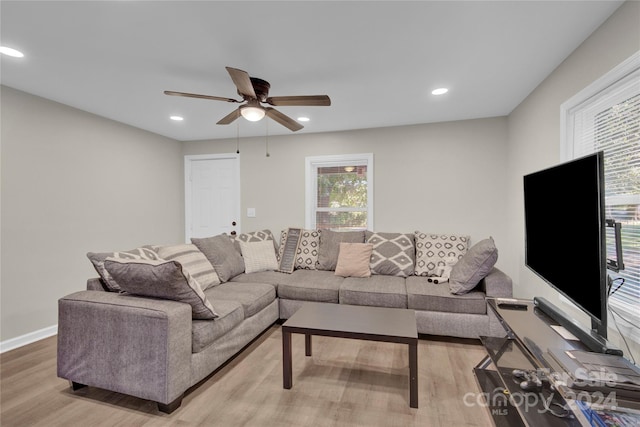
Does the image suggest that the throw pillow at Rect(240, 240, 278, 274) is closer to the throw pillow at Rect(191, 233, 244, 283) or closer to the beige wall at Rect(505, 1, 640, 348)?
the throw pillow at Rect(191, 233, 244, 283)

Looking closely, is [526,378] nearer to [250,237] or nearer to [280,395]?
[280,395]

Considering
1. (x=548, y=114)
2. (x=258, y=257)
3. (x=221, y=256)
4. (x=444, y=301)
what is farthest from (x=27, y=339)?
(x=548, y=114)

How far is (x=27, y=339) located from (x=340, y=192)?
3.74 metres

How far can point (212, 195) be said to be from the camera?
4.81 meters

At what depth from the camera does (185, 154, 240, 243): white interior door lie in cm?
470

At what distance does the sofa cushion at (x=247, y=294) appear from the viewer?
262 centimetres

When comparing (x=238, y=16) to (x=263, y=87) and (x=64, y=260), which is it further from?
(x=64, y=260)

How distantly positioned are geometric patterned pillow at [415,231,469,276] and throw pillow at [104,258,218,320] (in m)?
2.47

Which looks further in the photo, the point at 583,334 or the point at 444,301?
Answer: the point at 444,301

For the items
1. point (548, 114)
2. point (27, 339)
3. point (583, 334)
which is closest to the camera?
point (583, 334)

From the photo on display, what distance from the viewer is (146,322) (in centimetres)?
178

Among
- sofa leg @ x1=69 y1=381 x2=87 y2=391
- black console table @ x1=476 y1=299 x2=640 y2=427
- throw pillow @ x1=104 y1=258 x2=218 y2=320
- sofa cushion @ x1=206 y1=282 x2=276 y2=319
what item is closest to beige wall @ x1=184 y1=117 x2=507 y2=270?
sofa cushion @ x1=206 y1=282 x2=276 y2=319

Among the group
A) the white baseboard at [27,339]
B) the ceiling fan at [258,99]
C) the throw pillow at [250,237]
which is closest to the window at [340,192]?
A: the throw pillow at [250,237]

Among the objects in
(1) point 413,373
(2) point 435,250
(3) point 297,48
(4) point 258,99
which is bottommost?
(1) point 413,373
